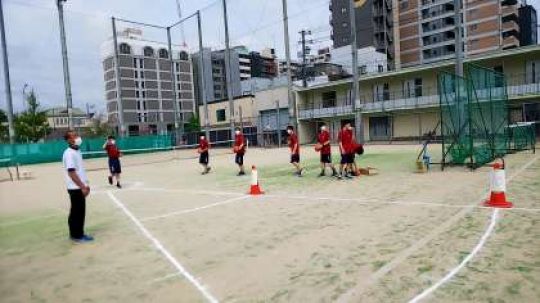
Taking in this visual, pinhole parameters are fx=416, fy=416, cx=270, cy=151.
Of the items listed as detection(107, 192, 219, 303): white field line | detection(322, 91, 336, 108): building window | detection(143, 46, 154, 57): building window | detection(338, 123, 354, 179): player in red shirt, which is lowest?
detection(107, 192, 219, 303): white field line

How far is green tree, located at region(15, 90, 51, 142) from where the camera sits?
5353 cm

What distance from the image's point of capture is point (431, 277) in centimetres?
483

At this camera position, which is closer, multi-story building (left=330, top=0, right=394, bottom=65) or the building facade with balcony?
the building facade with balcony

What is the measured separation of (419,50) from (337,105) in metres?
37.8

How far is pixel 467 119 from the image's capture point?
14383mm

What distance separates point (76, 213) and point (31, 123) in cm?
5392

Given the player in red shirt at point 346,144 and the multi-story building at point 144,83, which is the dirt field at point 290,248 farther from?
the multi-story building at point 144,83

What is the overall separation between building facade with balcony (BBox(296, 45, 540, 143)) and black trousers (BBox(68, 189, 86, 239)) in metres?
27.5

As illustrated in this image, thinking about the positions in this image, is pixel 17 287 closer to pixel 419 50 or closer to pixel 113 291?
pixel 113 291

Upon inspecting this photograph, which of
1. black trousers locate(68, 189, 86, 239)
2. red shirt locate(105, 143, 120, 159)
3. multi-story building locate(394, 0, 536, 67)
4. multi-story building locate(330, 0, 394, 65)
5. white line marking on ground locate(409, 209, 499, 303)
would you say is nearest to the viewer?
white line marking on ground locate(409, 209, 499, 303)

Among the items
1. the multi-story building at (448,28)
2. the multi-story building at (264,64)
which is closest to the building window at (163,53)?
the multi-story building at (264,64)

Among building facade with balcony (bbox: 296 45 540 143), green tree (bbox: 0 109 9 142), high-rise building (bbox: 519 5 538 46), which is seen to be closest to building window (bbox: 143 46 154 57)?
green tree (bbox: 0 109 9 142)

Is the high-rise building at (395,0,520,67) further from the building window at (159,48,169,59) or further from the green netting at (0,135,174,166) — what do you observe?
the building window at (159,48,169,59)

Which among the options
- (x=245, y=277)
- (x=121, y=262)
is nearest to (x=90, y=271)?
(x=121, y=262)
